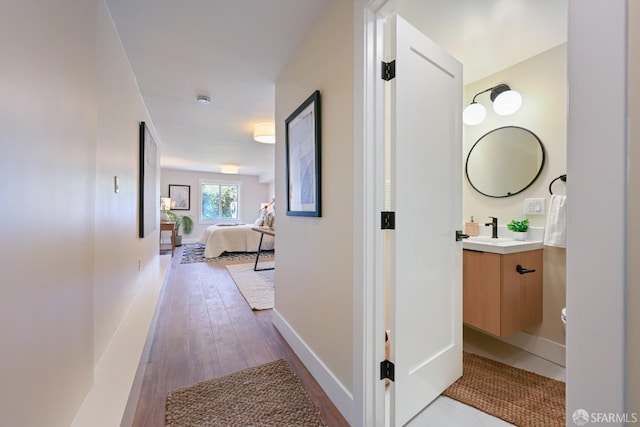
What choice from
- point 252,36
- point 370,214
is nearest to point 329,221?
point 370,214

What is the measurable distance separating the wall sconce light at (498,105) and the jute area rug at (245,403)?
7.53 feet

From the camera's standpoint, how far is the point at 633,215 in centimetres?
48

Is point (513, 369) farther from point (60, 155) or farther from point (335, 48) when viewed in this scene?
point (60, 155)

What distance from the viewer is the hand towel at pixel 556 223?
180 centimetres

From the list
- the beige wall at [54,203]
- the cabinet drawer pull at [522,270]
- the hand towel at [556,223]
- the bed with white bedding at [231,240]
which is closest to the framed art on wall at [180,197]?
the bed with white bedding at [231,240]

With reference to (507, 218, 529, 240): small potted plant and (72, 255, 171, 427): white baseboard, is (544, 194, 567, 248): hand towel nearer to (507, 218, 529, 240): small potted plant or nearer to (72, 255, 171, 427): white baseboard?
(507, 218, 529, 240): small potted plant

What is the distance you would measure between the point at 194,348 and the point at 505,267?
223cm

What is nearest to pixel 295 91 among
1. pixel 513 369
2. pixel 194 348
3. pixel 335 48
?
pixel 335 48

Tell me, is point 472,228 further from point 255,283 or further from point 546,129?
point 255,283

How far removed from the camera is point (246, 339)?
2088 mm

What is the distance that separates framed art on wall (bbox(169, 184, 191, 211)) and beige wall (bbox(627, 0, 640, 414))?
8.94 metres

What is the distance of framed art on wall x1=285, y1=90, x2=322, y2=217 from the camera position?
158 centimetres

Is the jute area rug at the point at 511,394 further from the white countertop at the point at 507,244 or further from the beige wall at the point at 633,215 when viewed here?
the beige wall at the point at 633,215

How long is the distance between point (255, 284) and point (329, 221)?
2.52 meters
